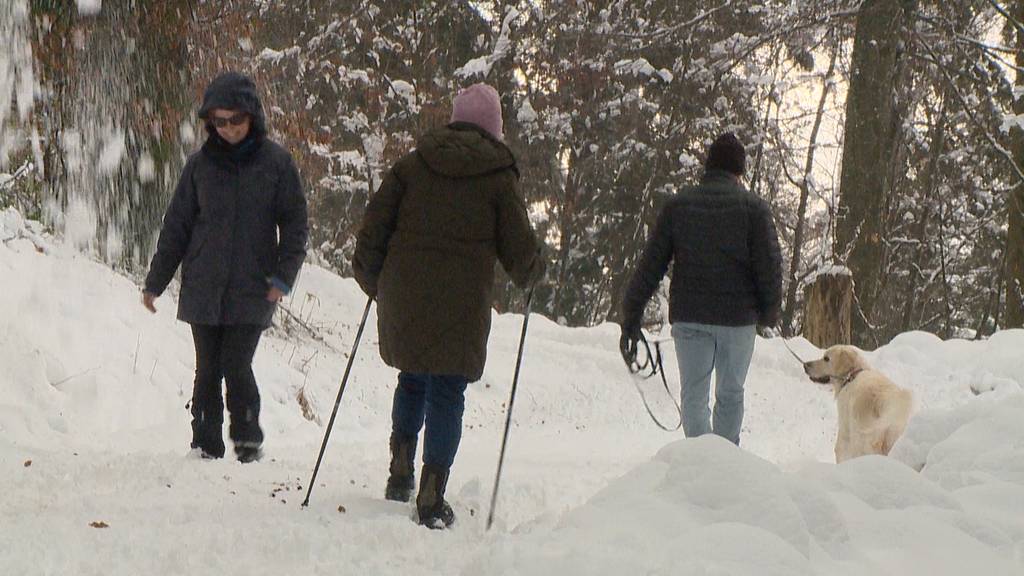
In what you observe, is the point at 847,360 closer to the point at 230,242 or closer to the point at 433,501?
the point at 433,501

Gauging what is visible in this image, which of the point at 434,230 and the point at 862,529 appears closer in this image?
the point at 862,529

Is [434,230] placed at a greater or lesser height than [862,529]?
greater

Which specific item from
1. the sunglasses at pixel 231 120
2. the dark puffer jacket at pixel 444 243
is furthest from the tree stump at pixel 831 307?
the sunglasses at pixel 231 120

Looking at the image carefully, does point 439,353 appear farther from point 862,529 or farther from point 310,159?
point 310,159

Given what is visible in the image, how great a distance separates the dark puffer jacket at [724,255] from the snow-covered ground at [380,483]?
1035 mm

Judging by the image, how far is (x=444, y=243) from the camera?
374 cm

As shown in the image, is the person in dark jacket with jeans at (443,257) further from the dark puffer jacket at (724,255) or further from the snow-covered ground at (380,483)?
the dark puffer jacket at (724,255)

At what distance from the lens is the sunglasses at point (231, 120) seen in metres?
4.45

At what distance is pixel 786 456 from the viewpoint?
7652mm

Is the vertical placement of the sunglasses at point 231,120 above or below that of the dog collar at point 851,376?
above

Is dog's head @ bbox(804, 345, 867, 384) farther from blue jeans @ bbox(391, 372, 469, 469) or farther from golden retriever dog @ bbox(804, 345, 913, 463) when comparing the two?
blue jeans @ bbox(391, 372, 469, 469)

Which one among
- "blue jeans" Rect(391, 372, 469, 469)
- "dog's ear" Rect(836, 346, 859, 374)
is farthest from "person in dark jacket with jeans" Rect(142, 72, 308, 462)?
"dog's ear" Rect(836, 346, 859, 374)

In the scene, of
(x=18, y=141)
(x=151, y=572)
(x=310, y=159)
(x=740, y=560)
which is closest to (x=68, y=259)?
(x=18, y=141)

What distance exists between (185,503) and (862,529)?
8.44ft
